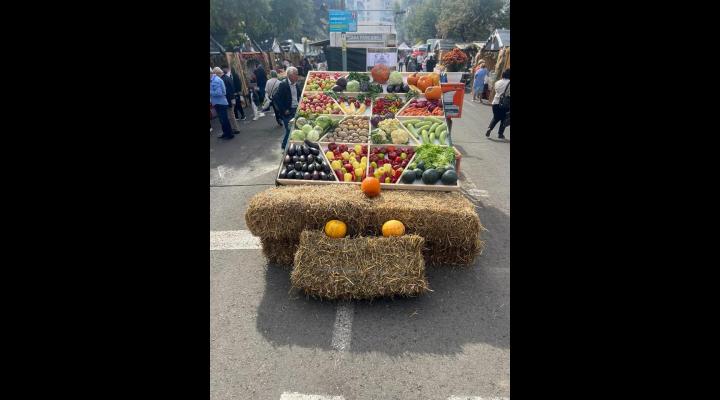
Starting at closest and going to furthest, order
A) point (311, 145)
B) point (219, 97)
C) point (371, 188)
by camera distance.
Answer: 1. point (371, 188)
2. point (311, 145)
3. point (219, 97)

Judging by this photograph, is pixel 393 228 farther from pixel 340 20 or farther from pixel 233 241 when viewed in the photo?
pixel 340 20

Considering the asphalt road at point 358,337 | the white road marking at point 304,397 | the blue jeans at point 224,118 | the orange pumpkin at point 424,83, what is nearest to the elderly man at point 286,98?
the blue jeans at point 224,118

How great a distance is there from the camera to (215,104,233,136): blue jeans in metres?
10.2

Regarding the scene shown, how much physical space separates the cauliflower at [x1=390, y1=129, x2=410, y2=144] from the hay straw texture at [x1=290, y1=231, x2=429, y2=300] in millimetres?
2227

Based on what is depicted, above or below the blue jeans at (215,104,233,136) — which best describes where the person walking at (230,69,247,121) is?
above

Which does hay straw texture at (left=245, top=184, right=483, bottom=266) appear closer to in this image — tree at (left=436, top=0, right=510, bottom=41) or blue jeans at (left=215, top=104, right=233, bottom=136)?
blue jeans at (left=215, top=104, right=233, bottom=136)

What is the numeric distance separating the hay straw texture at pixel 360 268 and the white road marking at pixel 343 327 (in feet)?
0.40

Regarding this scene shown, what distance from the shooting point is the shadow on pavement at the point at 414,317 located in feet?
11.4

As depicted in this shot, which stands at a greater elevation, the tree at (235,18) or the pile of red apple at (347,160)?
the tree at (235,18)

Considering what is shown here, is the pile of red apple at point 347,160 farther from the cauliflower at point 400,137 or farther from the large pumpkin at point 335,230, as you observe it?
the large pumpkin at point 335,230

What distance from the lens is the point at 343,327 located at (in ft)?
12.0

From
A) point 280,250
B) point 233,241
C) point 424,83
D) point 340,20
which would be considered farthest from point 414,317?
point 340,20

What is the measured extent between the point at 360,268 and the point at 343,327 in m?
0.64

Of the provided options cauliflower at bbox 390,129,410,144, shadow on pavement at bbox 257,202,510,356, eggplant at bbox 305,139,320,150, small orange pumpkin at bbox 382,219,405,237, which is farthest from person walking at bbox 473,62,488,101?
small orange pumpkin at bbox 382,219,405,237
